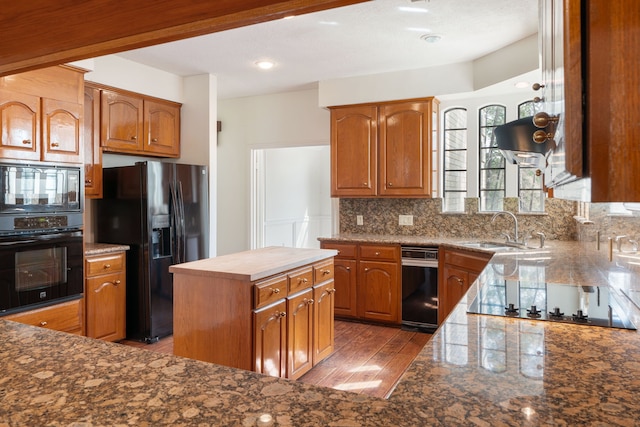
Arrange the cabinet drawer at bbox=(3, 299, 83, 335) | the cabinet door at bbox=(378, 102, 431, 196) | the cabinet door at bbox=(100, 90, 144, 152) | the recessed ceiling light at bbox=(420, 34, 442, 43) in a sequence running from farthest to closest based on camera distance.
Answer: the cabinet door at bbox=(378, 102, 431, 196)
the cabinet door at bbox=(100, 90, 144, 152)
the recessed ceiling light at bbox=(420, 34, 442, 43)
the cabinet drawer at bbox=(3, 299, 83, 335)

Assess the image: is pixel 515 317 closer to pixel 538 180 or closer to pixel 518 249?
pixel 518 249

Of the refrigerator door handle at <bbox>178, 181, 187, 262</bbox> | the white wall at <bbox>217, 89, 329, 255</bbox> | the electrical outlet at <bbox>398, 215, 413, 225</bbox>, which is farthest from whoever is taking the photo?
the white wall at <bbox>217, 89, 329, 255</bbox>

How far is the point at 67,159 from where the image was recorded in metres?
3.38

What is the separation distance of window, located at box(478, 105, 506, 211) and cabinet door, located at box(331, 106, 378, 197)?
109 cm

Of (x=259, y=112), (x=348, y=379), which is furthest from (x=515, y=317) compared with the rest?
(x=259, y=112)

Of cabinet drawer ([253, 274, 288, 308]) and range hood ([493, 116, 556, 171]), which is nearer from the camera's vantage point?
range hood ([493, 116, 556, 171])

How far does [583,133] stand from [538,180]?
13.7ft

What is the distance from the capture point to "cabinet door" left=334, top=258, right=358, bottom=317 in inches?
176

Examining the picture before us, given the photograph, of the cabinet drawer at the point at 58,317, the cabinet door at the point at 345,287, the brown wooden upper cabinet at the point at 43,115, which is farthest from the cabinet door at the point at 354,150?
the cabinet drawer at the point at 58,317

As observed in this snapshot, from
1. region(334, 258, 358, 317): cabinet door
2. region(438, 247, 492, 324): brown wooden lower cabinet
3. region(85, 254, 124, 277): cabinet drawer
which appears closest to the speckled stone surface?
region(85, 254, 124, 277): cabinet drawer

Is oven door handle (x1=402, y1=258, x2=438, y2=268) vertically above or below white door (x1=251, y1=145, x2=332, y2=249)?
below

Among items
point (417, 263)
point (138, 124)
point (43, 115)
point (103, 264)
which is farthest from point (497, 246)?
point (43, 115)

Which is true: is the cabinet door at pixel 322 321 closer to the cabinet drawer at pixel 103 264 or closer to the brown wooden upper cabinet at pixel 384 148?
the brown wooden upper cabinet at pixel 384 148

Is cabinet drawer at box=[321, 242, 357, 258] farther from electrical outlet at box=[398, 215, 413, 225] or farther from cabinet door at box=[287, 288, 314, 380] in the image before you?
cabinet door at box=[287, 288, 314, 380]
